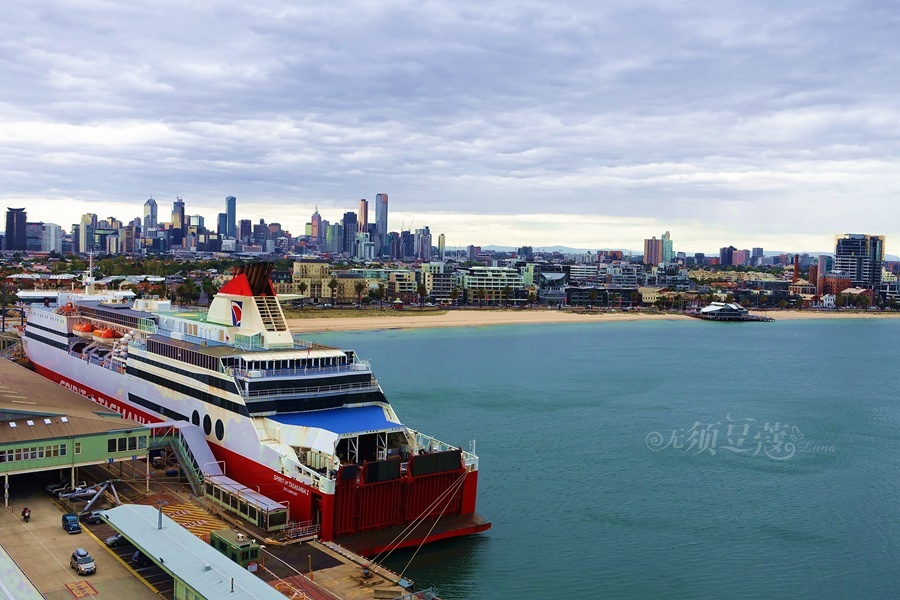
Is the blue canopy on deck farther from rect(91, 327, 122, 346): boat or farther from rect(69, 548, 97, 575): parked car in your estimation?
rect(91, 327, 122, 346): boat

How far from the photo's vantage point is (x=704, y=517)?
116ft

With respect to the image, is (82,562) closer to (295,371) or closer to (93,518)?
(93,518)

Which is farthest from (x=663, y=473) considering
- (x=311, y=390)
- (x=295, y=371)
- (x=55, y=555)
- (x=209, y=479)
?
(x=55, y=555)

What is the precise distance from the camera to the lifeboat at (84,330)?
48.7 m

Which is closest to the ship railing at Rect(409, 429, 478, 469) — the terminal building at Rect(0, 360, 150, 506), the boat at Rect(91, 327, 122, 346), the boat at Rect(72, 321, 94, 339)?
the terminal building at Rect(0, 360, 150, 506)

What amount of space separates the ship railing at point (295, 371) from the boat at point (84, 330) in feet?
67.3

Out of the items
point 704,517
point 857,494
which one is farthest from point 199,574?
point 857,494

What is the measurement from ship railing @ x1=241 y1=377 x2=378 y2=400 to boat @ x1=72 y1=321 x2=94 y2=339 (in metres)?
21.3

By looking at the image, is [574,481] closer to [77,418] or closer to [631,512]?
[631,512]

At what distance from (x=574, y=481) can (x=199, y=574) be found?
73.8 ft

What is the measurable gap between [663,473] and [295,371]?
19.7m

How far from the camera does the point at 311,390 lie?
32.6 meters

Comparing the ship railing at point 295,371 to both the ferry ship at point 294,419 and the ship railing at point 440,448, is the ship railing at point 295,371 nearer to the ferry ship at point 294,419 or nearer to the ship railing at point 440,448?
the ferry ship at point 294,419

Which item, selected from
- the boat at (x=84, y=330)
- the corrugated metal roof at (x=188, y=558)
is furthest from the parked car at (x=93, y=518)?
the boat at (x=84, y=330)
